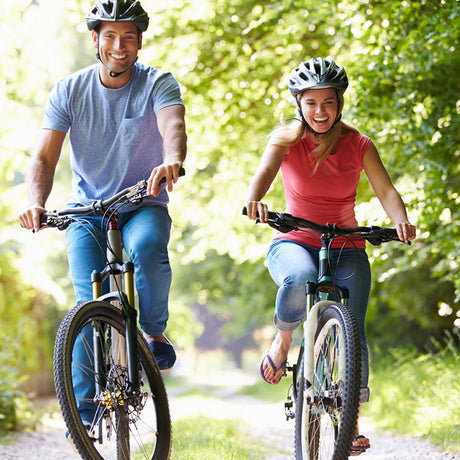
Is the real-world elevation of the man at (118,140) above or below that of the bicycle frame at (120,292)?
above

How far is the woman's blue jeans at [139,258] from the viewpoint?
365 centimetres

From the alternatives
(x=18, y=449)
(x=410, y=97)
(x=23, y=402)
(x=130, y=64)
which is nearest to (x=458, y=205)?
(x=410, y=97)

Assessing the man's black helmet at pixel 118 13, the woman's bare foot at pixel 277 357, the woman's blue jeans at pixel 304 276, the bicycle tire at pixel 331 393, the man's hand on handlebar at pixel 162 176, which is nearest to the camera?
the bicycle tire at pixel 331 393

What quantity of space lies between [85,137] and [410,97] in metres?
3.60

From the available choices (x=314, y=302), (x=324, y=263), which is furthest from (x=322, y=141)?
(x=314, y=302)

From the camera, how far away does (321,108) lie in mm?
4027

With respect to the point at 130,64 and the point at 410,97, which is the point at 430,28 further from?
the point at 130,64

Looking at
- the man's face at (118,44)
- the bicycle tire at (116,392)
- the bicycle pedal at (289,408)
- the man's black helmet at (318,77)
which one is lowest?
the bicycle pedal at (289,408)

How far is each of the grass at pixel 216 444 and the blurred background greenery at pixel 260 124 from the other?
169 cm

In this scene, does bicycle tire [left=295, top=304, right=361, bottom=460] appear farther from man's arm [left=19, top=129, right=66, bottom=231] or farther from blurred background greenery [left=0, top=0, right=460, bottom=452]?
blurred background greenery [left=0, top=0, right=460, bottom=452]

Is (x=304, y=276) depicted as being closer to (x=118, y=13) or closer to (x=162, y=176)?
(x=162, y=176)

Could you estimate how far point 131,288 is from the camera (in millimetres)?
3566

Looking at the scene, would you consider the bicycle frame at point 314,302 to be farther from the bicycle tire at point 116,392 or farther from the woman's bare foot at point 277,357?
the bicycle tire at point 116,392

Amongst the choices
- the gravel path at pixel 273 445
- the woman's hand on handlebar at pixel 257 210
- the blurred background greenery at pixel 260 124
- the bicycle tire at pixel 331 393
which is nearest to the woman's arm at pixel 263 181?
the woman's hand on handlebar at pixel 257 210
